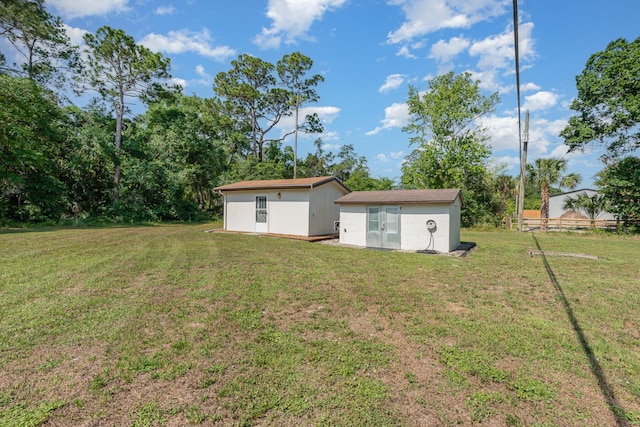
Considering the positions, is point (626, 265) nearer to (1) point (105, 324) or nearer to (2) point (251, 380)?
(2) point (251, 380)

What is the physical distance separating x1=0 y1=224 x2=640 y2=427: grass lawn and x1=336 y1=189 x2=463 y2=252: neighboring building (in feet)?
Result: 11.0

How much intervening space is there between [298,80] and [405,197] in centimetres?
2214

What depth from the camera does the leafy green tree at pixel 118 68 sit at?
17844 millimetres

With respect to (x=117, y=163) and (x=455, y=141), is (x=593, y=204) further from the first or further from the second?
Answer: (x=117, y=163)

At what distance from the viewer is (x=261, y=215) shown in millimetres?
13383

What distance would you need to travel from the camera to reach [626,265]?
743 centimetres

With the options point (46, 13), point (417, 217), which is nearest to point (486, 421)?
point (417, 217)

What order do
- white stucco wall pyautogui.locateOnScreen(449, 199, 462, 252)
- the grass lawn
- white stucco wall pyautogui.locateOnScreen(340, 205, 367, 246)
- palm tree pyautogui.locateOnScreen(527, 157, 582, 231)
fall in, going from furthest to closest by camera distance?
1. palm tree pyautogui.locateOnScreen(527, 157, 582, 231)
2. white stucco wall pyautogui.locateOnScreen(340, 205, 367, 246)
3. white stucco wall pyautogui.locateOnScreen(449, 199, 462, 252)
4. the grass lawn

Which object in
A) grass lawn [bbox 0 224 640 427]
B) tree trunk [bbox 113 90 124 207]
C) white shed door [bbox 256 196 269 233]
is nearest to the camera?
grass lawn [bbox 0 224 640 427]

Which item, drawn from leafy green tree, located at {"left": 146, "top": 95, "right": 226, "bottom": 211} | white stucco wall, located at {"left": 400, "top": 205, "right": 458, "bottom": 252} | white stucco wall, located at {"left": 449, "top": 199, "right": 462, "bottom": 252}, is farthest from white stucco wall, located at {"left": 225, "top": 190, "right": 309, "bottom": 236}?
Result: leafy green tree, located at {"left": 146, "top": 95, "right": 226, "bottom": 211}

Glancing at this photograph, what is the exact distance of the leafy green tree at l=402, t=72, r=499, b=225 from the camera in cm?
2180

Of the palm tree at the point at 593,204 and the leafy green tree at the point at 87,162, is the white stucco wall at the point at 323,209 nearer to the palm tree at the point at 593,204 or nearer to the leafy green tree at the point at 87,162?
the leafy green tree at the point at 87,162

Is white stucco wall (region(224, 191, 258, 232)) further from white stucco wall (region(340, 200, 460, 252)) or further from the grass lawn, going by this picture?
the grass lawn

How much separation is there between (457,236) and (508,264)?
10.4ft
